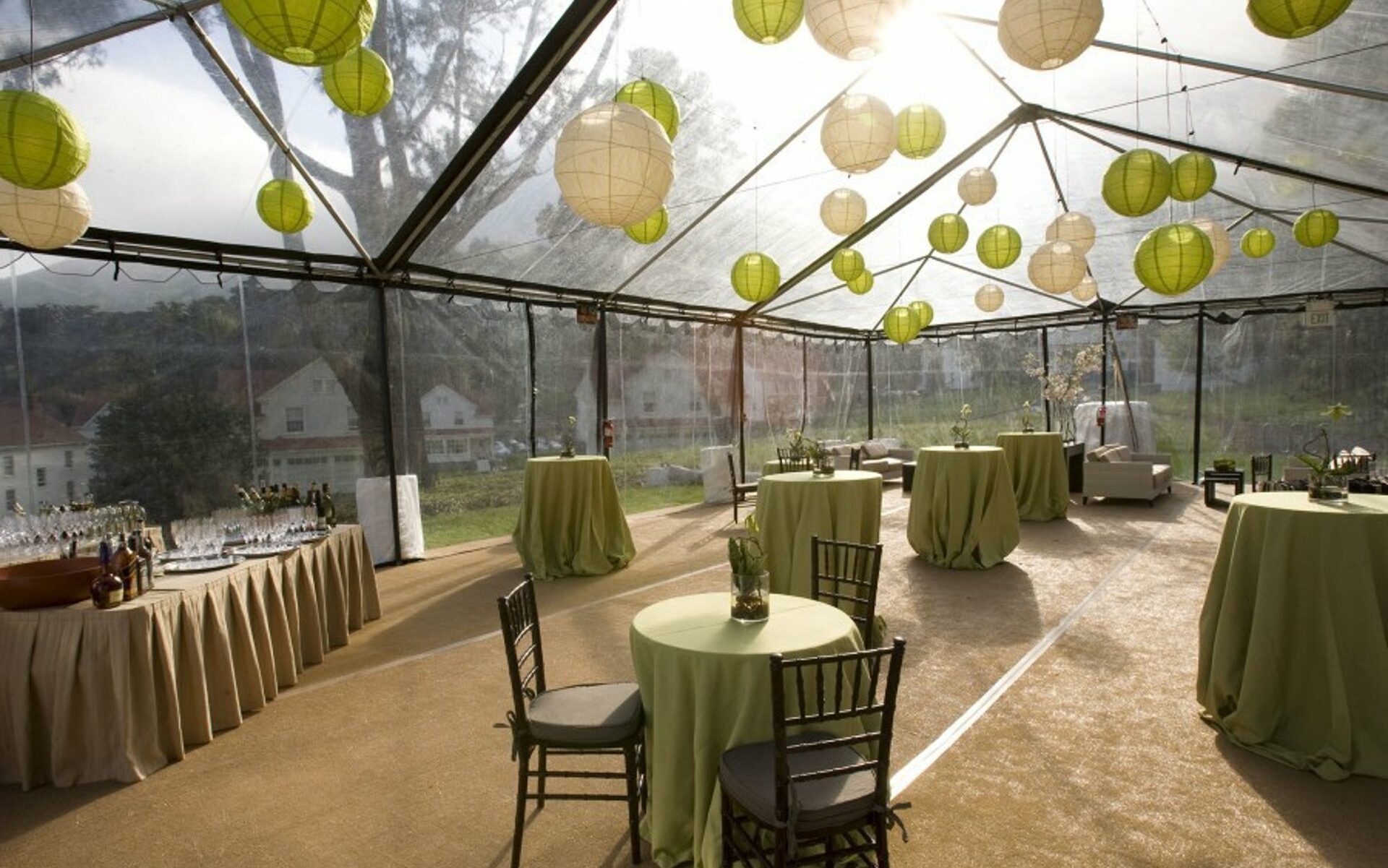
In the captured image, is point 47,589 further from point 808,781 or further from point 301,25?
point 808,781

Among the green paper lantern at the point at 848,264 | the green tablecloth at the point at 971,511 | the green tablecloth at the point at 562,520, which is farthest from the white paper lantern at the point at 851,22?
the green tablecloth at the point at 562,520

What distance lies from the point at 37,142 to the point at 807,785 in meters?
3.68

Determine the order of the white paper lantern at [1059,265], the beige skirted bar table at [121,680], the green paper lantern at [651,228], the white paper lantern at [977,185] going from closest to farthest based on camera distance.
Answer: the beige skirted bar table at [121,680] < the green paper lantern at [651,228] < the white paper lantern at [1059,265] < the white paper lantern at [977,185]

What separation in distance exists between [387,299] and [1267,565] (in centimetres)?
754

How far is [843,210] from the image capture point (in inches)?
233

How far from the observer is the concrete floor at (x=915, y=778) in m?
2.47

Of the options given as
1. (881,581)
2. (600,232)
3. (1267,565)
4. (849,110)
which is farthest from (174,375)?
(1267,565)

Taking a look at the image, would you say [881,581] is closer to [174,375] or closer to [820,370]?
→ [174,375]

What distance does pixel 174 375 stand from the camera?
20.0 ft

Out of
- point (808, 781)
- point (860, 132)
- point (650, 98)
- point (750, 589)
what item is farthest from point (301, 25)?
point (860, 132)

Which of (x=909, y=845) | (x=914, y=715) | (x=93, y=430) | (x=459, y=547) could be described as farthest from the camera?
(x=459, y=547)

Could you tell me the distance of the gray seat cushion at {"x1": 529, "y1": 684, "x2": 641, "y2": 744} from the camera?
7.53ft

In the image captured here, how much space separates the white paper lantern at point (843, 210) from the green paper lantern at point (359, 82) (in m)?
3.40

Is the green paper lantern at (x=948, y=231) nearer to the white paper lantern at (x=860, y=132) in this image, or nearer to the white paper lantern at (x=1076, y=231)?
the white paper lantern at (x=1076, y=231)
